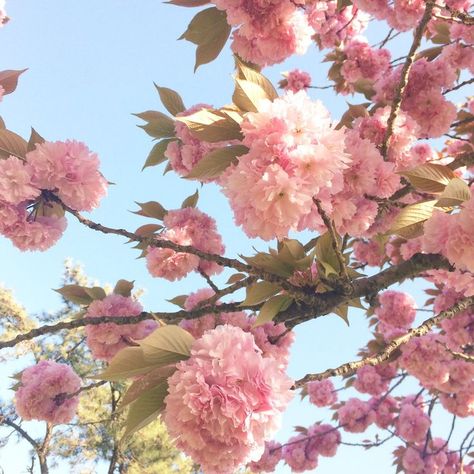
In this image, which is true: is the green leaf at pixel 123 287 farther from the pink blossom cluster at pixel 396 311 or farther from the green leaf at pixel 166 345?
the pink blossom cluster at pixel 396 311

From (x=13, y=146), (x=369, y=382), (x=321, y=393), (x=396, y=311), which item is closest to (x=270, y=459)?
(x=321, y=393)

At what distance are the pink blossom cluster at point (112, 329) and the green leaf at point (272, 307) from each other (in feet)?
2.70

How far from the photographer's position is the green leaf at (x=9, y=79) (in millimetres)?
1934

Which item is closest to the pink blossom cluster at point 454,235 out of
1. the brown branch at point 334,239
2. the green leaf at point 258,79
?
the brown branch at point 334,239

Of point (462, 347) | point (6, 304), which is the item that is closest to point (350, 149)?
point (462, 347)

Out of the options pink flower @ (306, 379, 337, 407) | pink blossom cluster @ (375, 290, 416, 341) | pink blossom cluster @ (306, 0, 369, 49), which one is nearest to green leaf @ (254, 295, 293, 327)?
pink blossom cluster @ (375, 290, 416, 341)

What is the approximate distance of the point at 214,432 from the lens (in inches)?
37.8

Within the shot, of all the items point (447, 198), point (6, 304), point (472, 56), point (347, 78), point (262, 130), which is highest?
point (6, 304)

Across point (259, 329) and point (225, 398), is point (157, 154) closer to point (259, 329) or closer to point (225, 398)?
point (259, 329)

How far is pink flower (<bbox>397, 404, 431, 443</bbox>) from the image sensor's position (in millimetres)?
4539

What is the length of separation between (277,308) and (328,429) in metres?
4.16

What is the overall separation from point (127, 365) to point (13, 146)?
1.01 m

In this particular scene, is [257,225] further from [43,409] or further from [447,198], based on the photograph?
[43,409]

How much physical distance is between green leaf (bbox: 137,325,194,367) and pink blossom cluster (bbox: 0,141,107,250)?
0.80 metres
